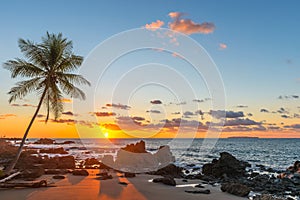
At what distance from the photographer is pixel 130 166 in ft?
118

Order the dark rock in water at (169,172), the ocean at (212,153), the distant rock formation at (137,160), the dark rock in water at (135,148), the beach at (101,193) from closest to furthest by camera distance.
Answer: the beach at (101,193) < the dark rock in water at (169,172) < the distant rock formation at (137,160) < the dark rock in water at (135,148) < the ocean at (212,153)

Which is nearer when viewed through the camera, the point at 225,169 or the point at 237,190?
the point at 237,190

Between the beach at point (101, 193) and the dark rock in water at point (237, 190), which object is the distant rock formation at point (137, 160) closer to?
the beach at point (101, 193)

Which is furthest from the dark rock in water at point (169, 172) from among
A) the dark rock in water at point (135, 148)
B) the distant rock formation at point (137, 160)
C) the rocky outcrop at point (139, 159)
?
the dark rock in water at point (135, 148)

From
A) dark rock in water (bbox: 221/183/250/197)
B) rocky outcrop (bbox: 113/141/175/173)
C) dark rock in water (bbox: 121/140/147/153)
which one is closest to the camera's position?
dark rock in water (bbox: 221/183/250/197)

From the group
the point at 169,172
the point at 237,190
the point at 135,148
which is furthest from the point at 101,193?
the point at 135,148

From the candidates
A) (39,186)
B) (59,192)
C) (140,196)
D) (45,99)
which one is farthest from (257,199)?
(45,99)

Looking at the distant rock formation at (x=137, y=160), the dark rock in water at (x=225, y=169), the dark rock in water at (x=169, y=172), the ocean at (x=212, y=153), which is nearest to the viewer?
the dark rock in water at (x=169, y=172)

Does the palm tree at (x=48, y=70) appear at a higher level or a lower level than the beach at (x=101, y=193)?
higher

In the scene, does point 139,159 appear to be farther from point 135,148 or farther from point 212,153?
point 212,153

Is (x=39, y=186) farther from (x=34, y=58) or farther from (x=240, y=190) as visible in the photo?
(x=240, y=190)

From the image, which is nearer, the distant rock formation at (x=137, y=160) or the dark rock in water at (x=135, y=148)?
the distant rock formation at (x=137, y=160)

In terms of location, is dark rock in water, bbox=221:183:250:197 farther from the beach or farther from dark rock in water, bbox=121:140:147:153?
dark rock in water, bbox=121:140:147:153

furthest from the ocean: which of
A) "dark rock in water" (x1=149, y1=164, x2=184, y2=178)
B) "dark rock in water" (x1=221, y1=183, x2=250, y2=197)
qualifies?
"dark rock in water" (x1=221, y1=183, x2=250, y2=197)
